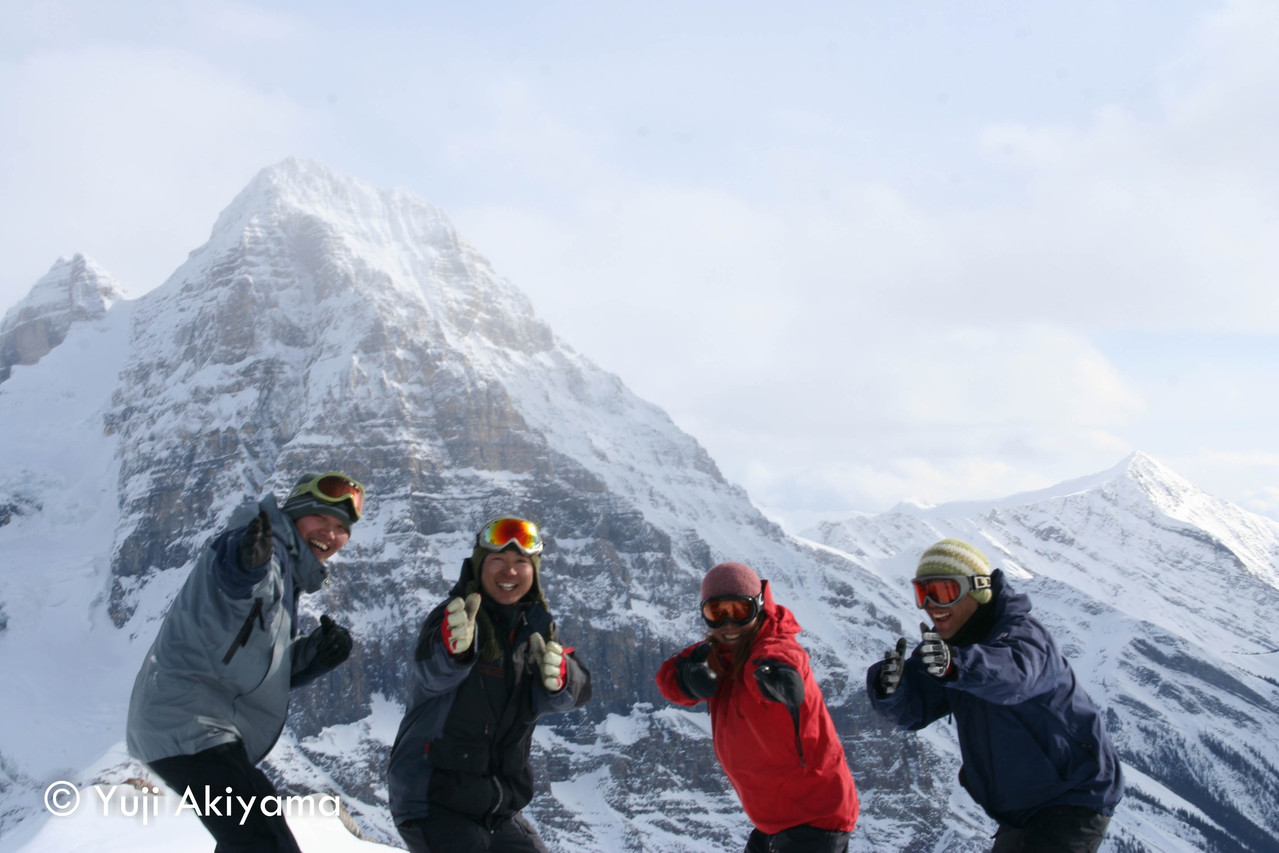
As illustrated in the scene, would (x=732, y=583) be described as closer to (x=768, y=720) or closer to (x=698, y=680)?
(x=698, y=680)

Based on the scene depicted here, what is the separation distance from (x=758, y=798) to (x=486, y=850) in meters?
2.38

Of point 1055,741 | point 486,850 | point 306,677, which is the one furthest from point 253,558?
point 1055,741

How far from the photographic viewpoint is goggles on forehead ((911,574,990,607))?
7.36 m

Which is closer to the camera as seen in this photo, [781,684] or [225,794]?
[225,794]

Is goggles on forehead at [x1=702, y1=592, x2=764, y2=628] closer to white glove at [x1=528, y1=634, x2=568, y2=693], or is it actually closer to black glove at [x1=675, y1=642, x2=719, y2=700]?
black glove at [x1=675, y1=642, x2=719, y2=700]

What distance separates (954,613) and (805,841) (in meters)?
2.30

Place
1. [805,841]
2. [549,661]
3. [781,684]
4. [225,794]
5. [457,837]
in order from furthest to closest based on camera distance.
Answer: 1. [805,841]
2. [781,684]
3. [549,661]
4. [457,837]
5. [225,794]

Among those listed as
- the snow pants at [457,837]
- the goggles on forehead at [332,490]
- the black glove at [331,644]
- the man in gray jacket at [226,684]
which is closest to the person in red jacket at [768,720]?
the snow pants at [457,837]

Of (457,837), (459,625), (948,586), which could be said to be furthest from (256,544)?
(948,586)

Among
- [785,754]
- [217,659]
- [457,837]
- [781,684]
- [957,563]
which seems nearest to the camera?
[457,837]

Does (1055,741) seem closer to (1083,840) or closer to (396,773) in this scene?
(1083,840)

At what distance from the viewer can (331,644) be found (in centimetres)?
785

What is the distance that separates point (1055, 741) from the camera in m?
6.85

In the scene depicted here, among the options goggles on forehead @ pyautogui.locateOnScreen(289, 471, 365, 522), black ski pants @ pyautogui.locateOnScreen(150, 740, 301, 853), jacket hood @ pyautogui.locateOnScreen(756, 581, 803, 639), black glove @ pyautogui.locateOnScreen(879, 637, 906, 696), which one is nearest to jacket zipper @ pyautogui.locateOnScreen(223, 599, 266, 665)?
black ski pants @ pyautogui.locateOnScreen(150, 740, 301, 853)
